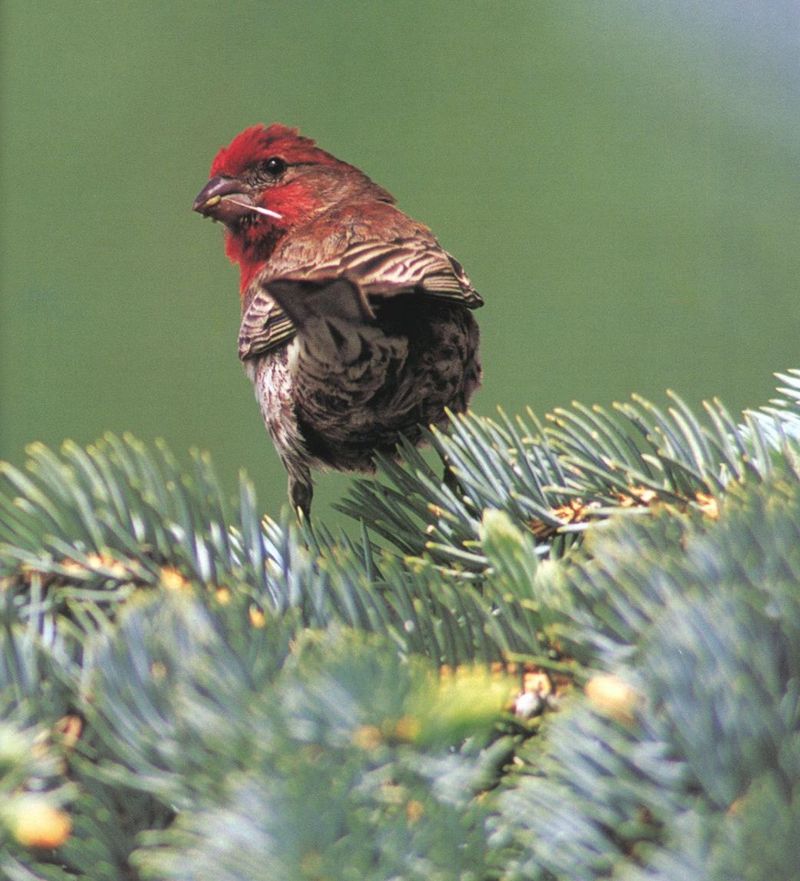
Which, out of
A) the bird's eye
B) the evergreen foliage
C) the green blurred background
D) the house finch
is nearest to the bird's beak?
the bird's eye

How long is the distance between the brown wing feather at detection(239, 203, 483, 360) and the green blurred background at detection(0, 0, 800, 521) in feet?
3.77

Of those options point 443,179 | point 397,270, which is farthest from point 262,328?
point 443,179

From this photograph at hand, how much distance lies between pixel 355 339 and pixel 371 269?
0.09 metres

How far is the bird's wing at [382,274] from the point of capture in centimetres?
113

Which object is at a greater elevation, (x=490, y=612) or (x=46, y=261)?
(x=46, y=261)

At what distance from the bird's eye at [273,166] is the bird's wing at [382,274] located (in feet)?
1.47

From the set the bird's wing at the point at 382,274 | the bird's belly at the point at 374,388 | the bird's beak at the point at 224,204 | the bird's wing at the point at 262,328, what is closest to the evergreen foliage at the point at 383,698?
the bird's wing at the point at 382,274

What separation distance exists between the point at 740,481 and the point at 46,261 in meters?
2.50

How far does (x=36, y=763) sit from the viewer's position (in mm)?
451

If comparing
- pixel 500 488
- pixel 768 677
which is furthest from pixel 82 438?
pixel 768 677

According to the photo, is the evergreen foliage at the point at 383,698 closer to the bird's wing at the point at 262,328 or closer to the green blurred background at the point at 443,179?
the bird's wing at the point at 262,328

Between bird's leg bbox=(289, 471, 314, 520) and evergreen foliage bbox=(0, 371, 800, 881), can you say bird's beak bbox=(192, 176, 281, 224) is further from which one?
evergreen foliage bbox=(0, 371, 800, 881)

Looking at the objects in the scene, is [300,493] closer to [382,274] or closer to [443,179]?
[382,274]

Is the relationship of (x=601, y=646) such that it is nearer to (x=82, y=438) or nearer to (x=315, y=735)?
(x=315, y=735)
